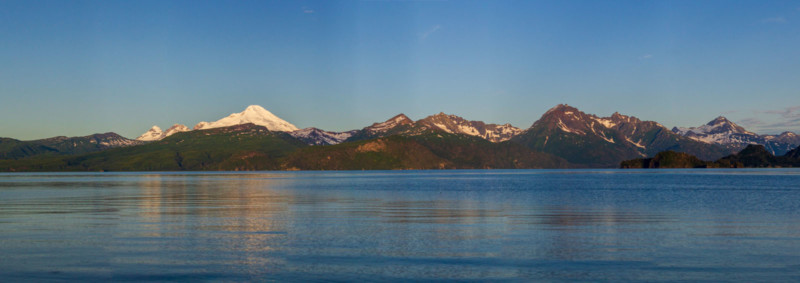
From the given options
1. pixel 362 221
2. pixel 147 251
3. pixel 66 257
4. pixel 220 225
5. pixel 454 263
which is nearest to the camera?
pixel 454 263

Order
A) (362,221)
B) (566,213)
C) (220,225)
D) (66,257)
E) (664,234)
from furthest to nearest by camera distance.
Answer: (566,213) < (362,221) < (220,225) < (664,234) < (66,257)

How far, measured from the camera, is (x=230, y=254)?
31734 mm

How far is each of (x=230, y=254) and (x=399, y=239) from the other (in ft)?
35.2

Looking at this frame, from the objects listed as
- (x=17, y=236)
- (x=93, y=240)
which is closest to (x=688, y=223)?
(x=93, y=240)

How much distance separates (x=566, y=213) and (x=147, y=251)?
40.5 m

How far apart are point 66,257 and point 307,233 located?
49.2 ft

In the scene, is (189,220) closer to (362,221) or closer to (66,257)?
(362,221)

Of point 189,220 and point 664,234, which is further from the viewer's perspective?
point 189,220

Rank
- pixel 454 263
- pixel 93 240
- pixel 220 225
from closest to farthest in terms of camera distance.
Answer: pixel 454 263, pixel 93 240, pixel 220 225

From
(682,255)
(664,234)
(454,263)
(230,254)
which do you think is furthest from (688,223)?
(230,254)

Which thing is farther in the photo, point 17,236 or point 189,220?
point 189,220

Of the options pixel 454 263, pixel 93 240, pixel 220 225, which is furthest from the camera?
pixel 220 225

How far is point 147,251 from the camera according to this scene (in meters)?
33.0

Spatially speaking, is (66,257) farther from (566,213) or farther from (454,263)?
(566,213)
